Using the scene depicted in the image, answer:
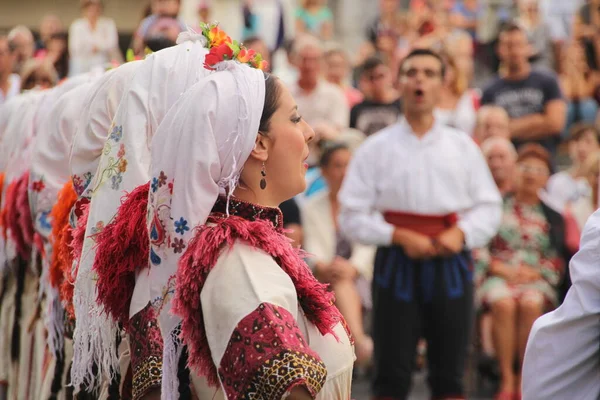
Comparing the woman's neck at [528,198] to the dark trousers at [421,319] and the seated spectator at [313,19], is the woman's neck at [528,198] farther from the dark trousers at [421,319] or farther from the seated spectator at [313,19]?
the seated spectator at [313,19]

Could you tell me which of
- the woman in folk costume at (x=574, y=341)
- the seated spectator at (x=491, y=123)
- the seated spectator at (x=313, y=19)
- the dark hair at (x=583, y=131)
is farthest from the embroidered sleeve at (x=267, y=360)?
the seated spectator at (x=313, y=19)

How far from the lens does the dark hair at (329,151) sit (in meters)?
7.99

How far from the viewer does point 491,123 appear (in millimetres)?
8875

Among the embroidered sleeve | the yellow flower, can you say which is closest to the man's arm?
the yellow flower

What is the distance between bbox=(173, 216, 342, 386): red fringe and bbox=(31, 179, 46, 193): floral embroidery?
1774 mm

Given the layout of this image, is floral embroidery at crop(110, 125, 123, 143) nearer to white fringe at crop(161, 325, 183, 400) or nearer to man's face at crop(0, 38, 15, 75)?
white fringe at crop(161, 325, 183, 400)

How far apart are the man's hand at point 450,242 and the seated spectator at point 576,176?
2.61m

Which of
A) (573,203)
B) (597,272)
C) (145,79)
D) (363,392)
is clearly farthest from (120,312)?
(573,203)

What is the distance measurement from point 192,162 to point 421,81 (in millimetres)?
3787

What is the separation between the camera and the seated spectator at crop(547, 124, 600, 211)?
8961 millimetres

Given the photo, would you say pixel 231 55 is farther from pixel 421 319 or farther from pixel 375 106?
pixel 375 106

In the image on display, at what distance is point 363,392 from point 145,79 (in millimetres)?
4666

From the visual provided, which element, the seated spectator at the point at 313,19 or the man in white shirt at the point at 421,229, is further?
the seated spectator at the point at 313,19

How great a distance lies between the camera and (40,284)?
4.89 meters
